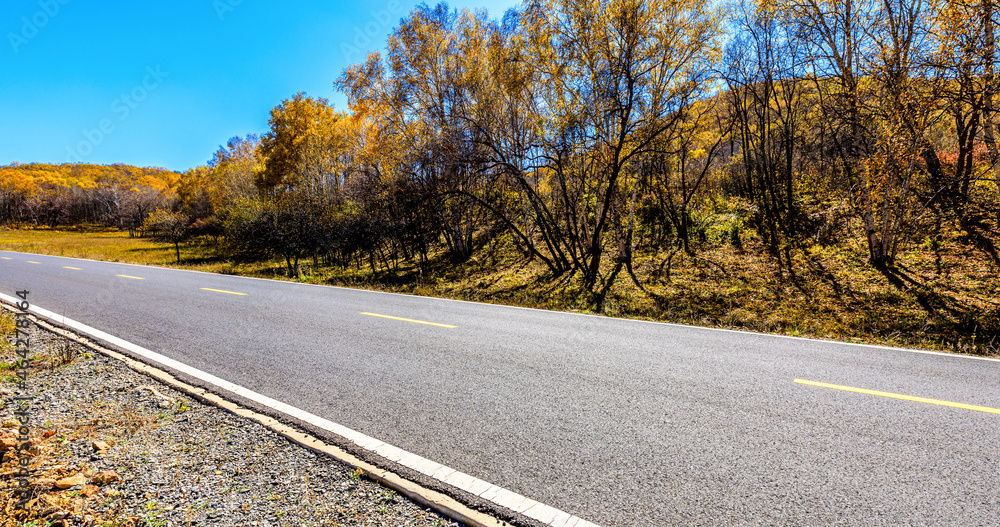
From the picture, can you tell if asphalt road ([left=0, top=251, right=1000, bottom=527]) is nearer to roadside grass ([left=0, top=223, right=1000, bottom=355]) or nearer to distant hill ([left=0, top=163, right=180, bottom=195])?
roadside grass ([left=0, top=223, right=1000, bottom=355])

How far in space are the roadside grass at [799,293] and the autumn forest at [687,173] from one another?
2.6 inches

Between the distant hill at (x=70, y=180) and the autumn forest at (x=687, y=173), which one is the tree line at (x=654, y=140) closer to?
the autumn forest at (x=687, y=173)

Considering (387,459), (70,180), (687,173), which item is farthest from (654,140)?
(70,180)

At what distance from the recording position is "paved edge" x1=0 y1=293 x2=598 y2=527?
2.33 meters

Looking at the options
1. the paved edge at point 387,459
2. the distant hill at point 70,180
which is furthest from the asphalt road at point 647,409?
the distant hill at point 70,180

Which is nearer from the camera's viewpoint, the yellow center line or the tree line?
the yellow center line

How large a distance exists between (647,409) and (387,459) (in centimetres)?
233

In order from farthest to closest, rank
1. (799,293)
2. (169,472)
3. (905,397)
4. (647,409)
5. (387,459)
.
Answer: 1. (799,293)
2. (905,397)
3. (647,409)
4. (387,459)
5. (169,472)

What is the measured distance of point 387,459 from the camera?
9.54 ft

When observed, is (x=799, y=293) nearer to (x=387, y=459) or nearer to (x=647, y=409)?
(x=647, y=409)

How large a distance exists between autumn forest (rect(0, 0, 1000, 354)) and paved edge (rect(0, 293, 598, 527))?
21.7 feet

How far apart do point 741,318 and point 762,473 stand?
6.36 metres

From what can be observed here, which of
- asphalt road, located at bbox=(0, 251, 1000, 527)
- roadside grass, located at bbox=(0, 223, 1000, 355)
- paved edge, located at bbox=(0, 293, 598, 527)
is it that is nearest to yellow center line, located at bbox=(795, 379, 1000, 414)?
asphalt road, located at bbox=(0, 251, 1000, 527)

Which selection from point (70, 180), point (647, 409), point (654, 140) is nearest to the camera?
point (647, 409)
